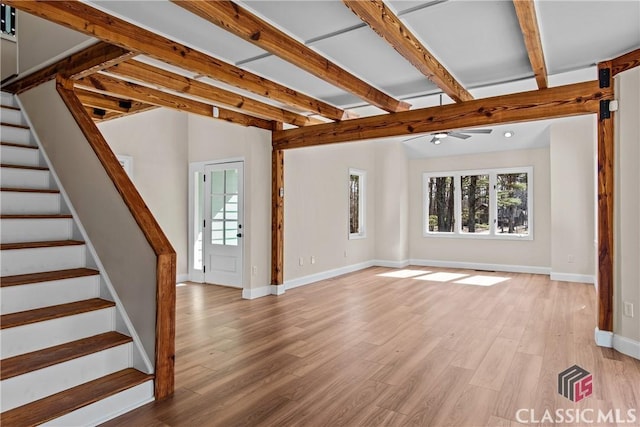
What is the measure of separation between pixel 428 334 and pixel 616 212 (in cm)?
208

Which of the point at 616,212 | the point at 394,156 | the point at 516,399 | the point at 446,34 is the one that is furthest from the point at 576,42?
the point at 394,156

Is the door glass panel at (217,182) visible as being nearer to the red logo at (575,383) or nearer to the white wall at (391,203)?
the white wall at (391,203)

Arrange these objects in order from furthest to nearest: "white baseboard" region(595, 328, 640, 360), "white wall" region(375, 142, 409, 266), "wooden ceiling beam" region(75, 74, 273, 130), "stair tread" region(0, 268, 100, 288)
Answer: "white wall" region(375, 142, 409, 266)
"wooden ceiling beam" region(75, 74, 273, 130)
"white baseboard" region(595, 328, 640, 360)
"stair tread" region(0, 268, 100, 288)

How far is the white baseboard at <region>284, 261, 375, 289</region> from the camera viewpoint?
6.31 m

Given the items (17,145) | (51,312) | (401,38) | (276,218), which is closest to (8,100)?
(17,145)

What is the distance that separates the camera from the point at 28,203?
3.17 meters

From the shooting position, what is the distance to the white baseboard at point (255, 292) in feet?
18.1

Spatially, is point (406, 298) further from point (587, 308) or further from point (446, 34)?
point (446, 34)

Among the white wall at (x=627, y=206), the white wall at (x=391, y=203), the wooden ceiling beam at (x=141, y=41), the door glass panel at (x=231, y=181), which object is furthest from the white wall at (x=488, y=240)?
the wooden ceiling beam at (x=141, y=41)

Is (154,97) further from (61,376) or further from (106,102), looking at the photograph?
(61,376)

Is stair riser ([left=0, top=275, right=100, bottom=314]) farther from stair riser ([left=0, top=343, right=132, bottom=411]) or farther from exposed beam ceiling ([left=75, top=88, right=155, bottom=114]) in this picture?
exposed beam ceiling ([left=75, top=88, right=155, bottom=114])

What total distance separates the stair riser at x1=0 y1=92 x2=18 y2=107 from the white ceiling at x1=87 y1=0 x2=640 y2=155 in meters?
1.85

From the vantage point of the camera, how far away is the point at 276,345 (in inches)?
142

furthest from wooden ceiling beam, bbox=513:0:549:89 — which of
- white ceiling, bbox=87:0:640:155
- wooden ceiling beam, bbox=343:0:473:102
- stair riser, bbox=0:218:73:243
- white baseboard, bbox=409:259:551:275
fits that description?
white baseboard, bbox=409:259:551:275
